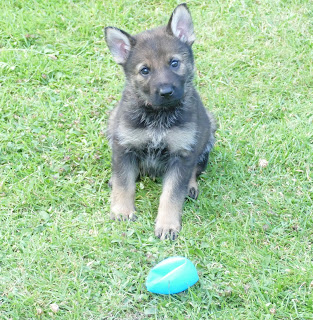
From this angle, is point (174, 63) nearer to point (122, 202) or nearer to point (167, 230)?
point (122, 202)

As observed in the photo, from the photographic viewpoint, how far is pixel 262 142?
19.6 feet

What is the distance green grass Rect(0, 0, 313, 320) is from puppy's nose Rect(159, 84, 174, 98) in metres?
1.18

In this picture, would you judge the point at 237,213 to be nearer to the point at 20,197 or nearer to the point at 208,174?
the point at 208,174

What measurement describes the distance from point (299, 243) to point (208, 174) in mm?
1275

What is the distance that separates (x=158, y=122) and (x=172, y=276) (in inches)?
59.2

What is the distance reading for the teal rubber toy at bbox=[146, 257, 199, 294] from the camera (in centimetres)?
427

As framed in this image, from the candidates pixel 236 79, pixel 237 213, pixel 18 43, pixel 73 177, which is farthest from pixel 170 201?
pixel 18 43

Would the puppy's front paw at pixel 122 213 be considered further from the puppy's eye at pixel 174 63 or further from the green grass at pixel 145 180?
the puppy's eye at pixel 174 63

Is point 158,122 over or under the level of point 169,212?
over

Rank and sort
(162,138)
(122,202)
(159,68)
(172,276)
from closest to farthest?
(172,276), (159,68), (162,138), (122,202)

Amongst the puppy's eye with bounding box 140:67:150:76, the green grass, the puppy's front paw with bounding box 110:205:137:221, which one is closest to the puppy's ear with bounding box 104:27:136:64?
the puppy's eye with bounding box 140:67:150:76

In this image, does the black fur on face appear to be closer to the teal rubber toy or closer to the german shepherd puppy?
the german shepherd puppy

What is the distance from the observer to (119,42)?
5.09 meters

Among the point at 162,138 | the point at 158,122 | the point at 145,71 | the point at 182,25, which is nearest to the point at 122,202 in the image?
the point at 162,138
